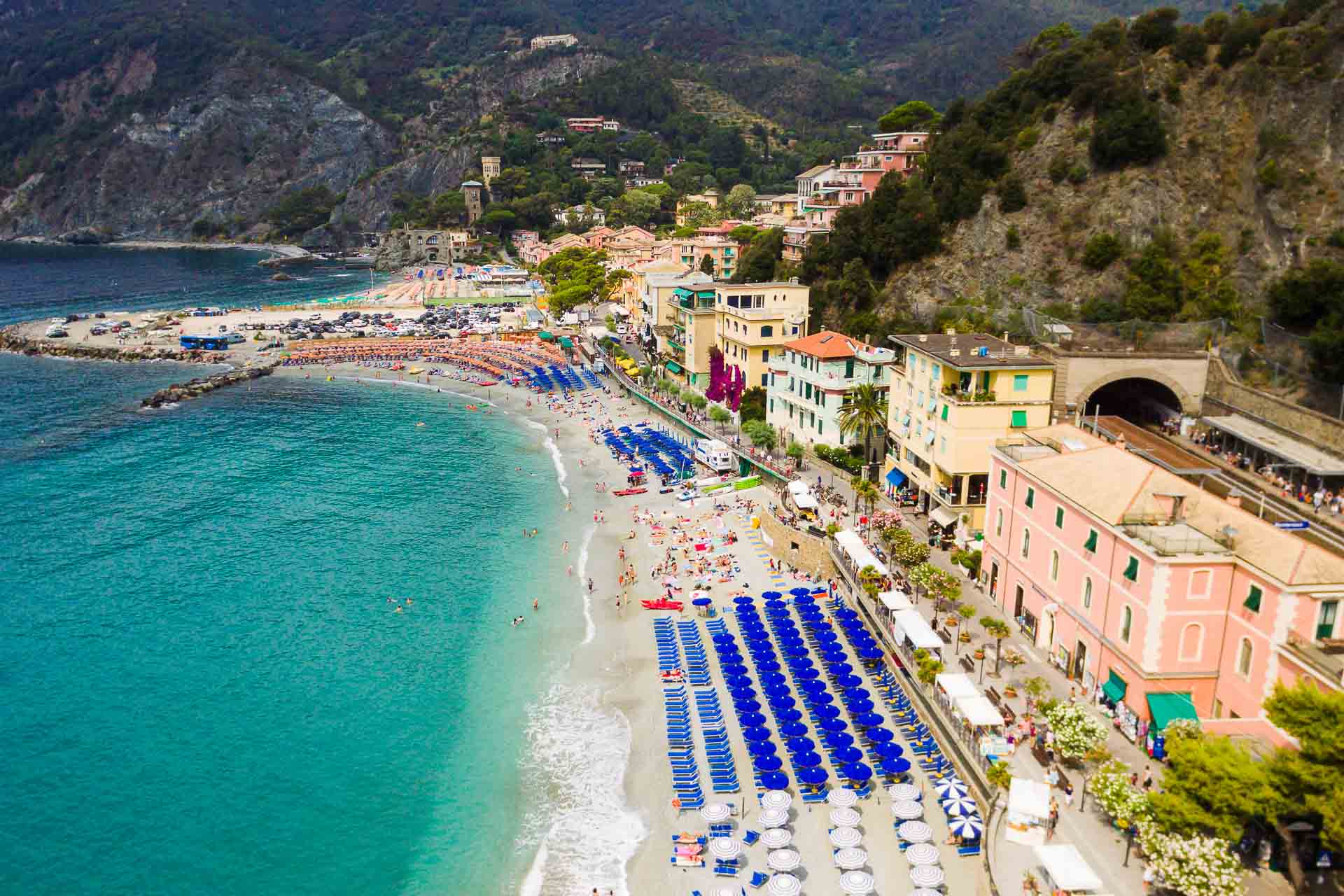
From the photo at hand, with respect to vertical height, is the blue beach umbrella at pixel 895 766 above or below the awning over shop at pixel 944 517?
below

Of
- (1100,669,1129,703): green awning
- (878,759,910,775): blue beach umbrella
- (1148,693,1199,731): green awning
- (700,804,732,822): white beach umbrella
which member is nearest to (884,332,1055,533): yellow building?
(1100,669,1129,703): green awning

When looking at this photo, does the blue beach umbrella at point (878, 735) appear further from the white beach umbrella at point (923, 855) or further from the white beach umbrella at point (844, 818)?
the white beach umbrella at point (923, 855)

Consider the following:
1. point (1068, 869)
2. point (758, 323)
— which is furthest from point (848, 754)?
point (758, 323)

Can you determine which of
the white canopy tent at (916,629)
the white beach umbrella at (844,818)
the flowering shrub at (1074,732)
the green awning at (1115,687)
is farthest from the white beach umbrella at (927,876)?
the white canopy tent at (916,629)

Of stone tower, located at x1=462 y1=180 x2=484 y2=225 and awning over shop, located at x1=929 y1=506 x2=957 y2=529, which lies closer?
awning over shop, located at x1=929 y1=506 x2=957 y2=529

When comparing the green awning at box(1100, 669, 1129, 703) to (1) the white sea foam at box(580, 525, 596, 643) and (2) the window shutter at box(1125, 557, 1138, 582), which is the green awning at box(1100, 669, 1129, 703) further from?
(1) the white sea foam at box(580, 525, 596, 643)

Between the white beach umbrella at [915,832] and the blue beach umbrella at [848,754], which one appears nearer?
the white beach umbrella at [915,832]

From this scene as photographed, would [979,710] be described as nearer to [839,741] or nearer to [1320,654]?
[839,741]
